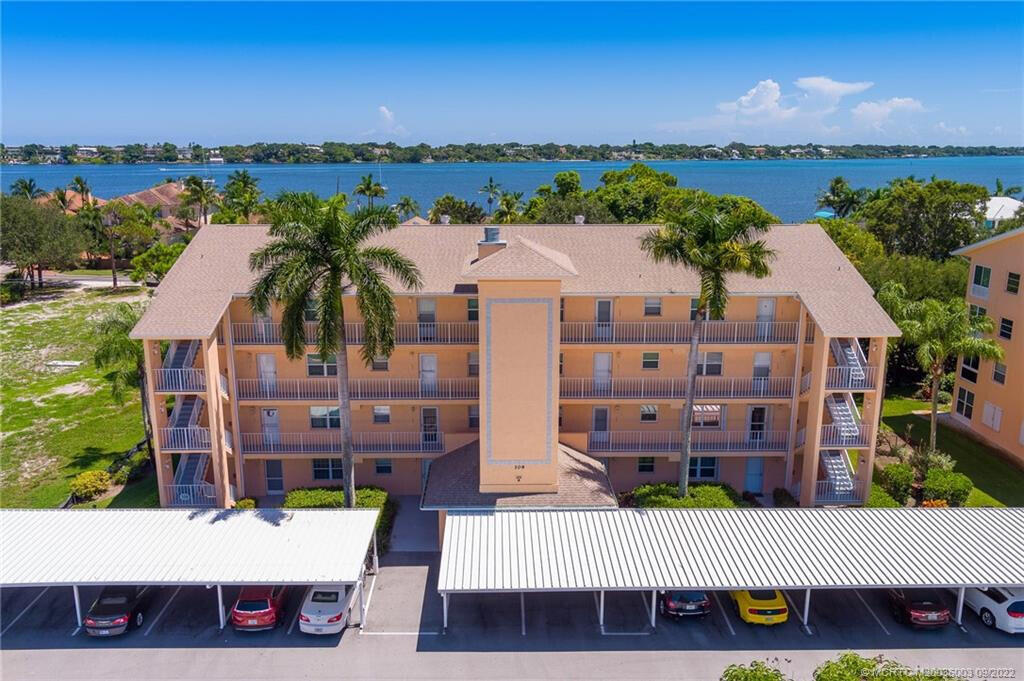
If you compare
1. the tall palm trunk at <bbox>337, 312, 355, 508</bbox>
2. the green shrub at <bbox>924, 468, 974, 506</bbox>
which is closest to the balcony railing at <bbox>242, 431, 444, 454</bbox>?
the tall palm trunk at <bbox>337, 312, 355, 508</bbox>

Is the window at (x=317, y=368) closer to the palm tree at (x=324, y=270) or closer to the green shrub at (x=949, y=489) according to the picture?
the palm tree at (x=324, y=270)

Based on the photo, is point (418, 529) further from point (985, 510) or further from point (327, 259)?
point (985, 510)

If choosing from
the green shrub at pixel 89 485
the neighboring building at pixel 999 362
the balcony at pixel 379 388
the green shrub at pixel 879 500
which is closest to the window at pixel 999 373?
the neighboring building at pixel 999 362

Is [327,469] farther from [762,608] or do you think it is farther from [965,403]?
[965,403]

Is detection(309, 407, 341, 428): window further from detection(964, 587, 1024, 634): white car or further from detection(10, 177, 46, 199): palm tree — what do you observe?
detection(10, 177, 46, 199): palm tree

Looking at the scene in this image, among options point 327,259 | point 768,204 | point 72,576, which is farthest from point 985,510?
point 768,204

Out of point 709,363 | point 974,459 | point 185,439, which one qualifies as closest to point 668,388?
point 709,363
